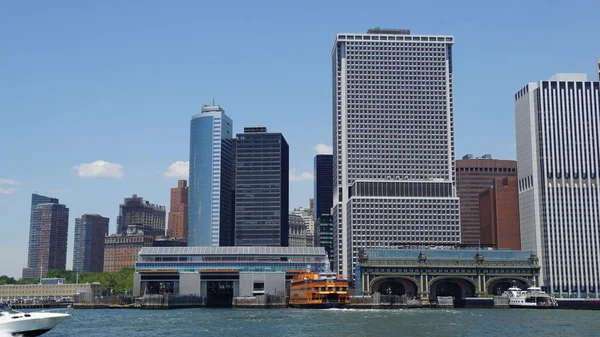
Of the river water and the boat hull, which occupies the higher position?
the boat hull

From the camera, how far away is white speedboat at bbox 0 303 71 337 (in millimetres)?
102938

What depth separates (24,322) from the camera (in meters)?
105

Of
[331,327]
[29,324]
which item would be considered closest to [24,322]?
[29,324]

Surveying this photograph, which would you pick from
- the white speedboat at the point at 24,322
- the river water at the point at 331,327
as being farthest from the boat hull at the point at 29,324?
the river water at the point at 331,327

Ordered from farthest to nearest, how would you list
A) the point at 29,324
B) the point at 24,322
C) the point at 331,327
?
the point at 331,327 < the point at 29,324 < the point at 24,322

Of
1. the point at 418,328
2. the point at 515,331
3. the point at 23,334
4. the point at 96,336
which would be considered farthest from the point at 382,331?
the point at 23,334

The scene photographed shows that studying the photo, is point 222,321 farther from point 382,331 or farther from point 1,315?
point 1,315

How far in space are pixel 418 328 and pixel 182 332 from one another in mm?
43144

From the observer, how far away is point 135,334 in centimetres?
12706

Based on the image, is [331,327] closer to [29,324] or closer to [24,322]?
[29,324]

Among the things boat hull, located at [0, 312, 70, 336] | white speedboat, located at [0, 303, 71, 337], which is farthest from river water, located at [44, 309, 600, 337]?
white speedboat, located at [0, 303, 71, 337]

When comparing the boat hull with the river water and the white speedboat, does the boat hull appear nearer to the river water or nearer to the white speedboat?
the white speedboat

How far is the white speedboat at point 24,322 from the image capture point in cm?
10294

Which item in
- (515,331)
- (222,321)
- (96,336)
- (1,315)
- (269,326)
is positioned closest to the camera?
(1,315)
